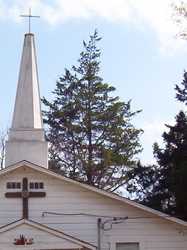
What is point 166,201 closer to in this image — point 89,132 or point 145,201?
point 145,201

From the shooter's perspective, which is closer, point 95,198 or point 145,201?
point 95,198

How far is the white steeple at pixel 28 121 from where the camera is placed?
26.5 m

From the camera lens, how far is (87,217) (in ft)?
80.0

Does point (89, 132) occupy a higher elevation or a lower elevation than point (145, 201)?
higher

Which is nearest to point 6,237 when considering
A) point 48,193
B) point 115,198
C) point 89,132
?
point 48,193

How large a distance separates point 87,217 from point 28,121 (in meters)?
5.11

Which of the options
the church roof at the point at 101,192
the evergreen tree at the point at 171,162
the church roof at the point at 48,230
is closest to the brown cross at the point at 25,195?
→ the church roof at the point at 101,192

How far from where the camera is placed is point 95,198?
2458cm

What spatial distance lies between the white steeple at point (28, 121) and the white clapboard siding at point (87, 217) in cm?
200

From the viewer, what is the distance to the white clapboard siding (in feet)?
79.8

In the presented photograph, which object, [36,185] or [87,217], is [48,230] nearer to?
[87,217]

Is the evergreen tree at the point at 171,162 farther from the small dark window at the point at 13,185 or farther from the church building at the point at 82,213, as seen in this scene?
the small dark window at the point at 13,185

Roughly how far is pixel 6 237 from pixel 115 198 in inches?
160

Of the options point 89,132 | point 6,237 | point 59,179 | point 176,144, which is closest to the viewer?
point 6,237
